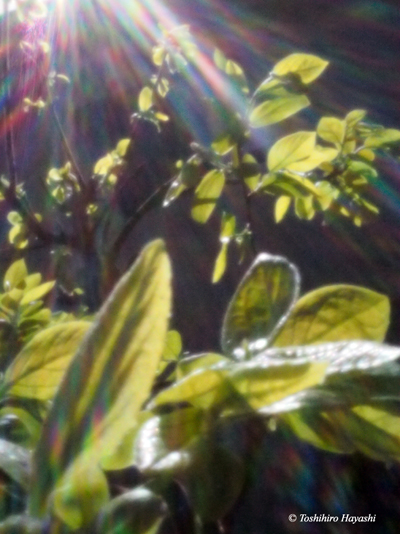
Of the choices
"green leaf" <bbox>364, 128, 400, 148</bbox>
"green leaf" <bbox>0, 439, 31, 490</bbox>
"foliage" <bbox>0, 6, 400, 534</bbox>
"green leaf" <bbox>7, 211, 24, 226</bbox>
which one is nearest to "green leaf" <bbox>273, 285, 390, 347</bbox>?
"foliage" <bbox>0, 6, 400, 534</bbox>

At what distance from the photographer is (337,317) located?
0.22 metres

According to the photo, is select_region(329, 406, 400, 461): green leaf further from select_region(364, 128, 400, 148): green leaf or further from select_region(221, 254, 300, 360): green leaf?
select_region(364, 128, 400, 148): green leaf

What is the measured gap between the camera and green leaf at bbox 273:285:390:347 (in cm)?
21

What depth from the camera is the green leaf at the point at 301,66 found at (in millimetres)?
505

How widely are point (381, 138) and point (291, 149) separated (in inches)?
10.4

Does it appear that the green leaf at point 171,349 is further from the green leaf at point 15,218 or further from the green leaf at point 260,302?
the green leaf at point 15,218

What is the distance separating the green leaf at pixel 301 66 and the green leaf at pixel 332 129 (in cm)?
12

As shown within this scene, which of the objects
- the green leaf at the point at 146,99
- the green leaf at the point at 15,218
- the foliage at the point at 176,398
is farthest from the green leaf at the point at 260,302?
the green leaf at the point at 15,218

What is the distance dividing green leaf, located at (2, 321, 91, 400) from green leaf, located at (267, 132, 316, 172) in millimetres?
294

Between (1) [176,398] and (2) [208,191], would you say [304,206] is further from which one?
(1) [176,398]

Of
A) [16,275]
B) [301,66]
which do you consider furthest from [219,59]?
[16,275]

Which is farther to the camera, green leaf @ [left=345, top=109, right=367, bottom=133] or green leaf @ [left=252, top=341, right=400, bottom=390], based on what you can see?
green leaf @ [left=345, top=109, right=367, bottom=133]

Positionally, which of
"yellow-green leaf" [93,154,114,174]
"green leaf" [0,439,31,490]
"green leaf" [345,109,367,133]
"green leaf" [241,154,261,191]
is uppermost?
"green leaf" [0,439,31,490]

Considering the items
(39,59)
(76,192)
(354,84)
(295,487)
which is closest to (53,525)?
(295,487)
